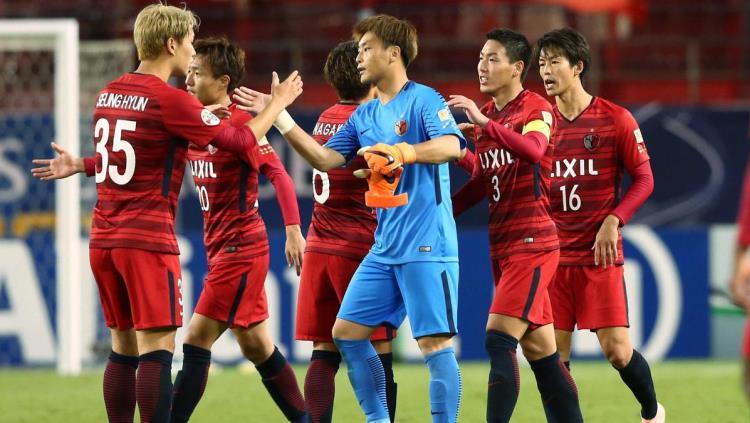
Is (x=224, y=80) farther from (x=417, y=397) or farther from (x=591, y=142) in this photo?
(x=417, y=397)

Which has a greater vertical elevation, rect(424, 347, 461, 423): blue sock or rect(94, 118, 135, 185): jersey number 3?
rect(94, 118, 135, 185): jersey number 3

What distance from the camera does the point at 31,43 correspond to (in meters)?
10.9

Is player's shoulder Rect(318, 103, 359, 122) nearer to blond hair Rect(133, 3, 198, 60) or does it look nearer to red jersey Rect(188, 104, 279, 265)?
red jersey Rect(188, 104, 279, 265)

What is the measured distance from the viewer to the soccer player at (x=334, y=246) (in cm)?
643

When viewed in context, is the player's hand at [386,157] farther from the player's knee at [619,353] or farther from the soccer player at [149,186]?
the player's knee at [619,353]

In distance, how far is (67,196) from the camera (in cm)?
1043

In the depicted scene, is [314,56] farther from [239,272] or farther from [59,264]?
[239,272]

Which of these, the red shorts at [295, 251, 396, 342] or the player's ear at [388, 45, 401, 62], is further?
the red shorts at [295, 251, 396, 342]

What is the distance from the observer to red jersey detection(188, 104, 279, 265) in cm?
643

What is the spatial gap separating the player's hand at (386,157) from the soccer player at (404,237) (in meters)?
0.11

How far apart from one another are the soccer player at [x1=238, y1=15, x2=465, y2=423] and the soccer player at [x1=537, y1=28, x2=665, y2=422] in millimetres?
986

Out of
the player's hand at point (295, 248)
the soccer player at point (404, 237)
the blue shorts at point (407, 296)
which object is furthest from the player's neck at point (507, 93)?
the player's hand at point (295, 248)

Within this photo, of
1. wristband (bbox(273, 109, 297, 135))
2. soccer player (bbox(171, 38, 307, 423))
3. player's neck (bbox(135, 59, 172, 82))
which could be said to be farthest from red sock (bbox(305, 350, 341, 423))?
player's neck (bbox(135, 59, 172, 82))

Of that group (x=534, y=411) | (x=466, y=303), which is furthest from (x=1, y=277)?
(x=534, y=411)
